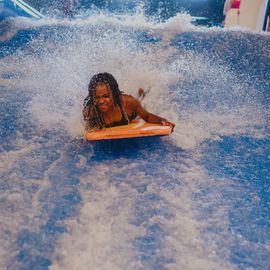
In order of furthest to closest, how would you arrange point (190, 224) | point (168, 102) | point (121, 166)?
1. point (168, 102)
2. point (121, 166)
3. point (190, 224)

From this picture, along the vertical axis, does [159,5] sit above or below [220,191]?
above

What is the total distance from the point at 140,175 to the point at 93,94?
106 cm

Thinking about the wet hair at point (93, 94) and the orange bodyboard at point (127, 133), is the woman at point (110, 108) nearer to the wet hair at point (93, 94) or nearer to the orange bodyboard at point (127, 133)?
the wet hair at point (93, 94)

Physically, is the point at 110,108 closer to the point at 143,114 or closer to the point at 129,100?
the point at 129,100

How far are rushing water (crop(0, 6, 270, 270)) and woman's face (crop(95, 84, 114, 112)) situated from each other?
0.52m

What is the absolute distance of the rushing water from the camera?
259cm

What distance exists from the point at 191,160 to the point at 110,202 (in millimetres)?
1144

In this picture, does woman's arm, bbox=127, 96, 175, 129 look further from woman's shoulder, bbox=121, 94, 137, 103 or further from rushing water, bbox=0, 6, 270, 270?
rushing water, bbox=0, 6, 270, 270

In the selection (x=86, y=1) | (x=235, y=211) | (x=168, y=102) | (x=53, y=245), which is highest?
(x=86, y=1)

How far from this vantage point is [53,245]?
2654 mm

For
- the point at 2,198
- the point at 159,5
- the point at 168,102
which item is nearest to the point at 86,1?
the point at 159,5

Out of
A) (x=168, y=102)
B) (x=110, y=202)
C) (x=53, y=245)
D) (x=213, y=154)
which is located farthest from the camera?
(x=168, y=102)

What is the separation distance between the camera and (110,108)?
3.91m

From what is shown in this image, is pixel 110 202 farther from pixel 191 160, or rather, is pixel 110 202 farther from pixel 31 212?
pixel 191 160
